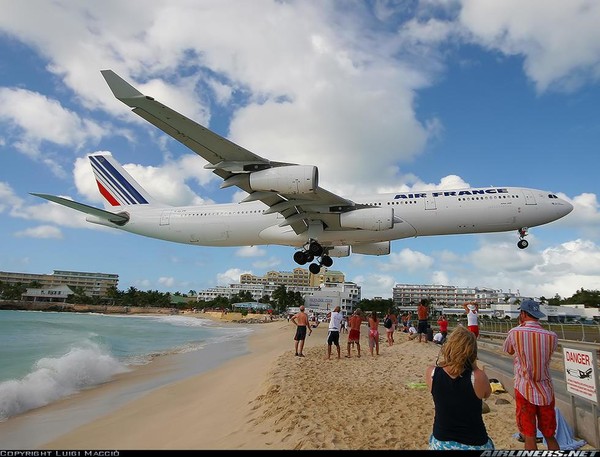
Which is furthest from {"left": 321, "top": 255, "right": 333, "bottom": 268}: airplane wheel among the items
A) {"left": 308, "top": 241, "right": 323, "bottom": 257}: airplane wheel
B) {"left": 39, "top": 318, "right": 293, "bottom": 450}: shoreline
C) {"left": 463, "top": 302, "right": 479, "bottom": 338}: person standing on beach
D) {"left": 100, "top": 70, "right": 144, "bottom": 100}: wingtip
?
{"left": 100, "top": 70, "right": 144, "bottom": 100}: wingtip

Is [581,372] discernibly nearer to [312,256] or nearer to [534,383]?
[534,383]

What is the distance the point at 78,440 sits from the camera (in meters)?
9.43

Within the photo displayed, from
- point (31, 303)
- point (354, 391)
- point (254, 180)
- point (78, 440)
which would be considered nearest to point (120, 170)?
point (254, 180)

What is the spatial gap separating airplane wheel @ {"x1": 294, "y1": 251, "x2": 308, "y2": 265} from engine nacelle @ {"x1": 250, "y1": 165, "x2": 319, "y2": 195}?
24.5 feet

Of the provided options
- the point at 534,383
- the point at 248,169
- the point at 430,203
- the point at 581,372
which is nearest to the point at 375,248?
the point at 430,203

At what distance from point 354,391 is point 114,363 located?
51.0 feet

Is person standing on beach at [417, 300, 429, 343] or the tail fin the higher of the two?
the tail fin

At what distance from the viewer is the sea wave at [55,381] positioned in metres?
13.5

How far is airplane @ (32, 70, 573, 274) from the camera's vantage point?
55.0ft

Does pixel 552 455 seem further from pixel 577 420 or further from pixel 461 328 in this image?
pixel 577 420

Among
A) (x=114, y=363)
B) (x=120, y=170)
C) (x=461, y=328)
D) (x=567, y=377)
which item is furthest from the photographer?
(x=120, y=170)

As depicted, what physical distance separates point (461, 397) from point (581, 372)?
12.0 ft

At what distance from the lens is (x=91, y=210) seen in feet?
76.9

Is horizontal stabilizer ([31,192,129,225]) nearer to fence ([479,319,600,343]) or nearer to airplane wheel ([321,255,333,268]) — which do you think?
airplane wheel ([321,255,333,268])
